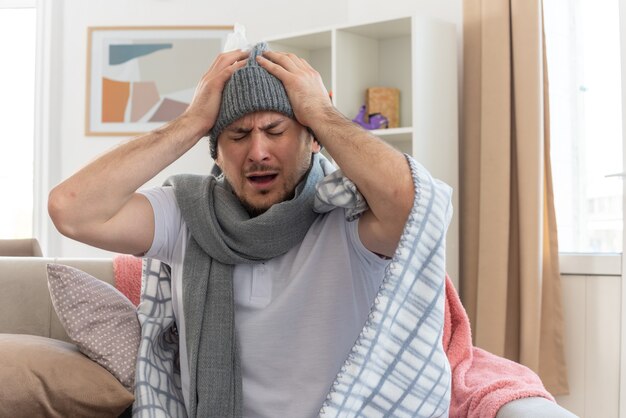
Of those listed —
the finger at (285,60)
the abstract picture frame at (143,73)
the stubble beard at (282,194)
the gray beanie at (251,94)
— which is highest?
the abstract picture frame at (143,73)

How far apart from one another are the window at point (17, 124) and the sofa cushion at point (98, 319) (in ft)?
10.8

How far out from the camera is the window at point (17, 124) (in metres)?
4.98

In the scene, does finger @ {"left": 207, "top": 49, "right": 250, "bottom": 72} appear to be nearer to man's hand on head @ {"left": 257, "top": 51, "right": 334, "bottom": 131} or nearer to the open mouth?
man's hand on head @ {"left": 257, "top": 51, "right": 334, "bottom": 131}

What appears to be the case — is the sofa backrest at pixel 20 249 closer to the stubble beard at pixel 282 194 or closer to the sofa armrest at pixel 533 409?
the stubble beard at pixel 282 194

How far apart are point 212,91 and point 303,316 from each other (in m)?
0.49

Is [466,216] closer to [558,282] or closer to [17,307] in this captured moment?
[558,282]

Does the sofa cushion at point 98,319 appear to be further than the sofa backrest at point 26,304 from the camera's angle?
No

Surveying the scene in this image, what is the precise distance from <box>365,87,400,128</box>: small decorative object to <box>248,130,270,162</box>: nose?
82.4 inches

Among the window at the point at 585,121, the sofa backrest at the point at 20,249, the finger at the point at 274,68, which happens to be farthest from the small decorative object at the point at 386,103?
the finger at the point at 274,68

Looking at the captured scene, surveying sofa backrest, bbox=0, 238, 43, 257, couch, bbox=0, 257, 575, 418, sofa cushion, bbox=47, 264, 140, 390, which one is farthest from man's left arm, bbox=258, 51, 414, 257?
sofa backrest, bbox=0, 238, 43, 257

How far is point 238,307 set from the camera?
1.74 metres

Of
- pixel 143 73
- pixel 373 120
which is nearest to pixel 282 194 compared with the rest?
pixel 373 120

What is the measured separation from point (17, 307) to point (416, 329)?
3.46ft

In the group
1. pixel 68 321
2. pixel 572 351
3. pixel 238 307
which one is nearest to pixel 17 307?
pixel 68 321
